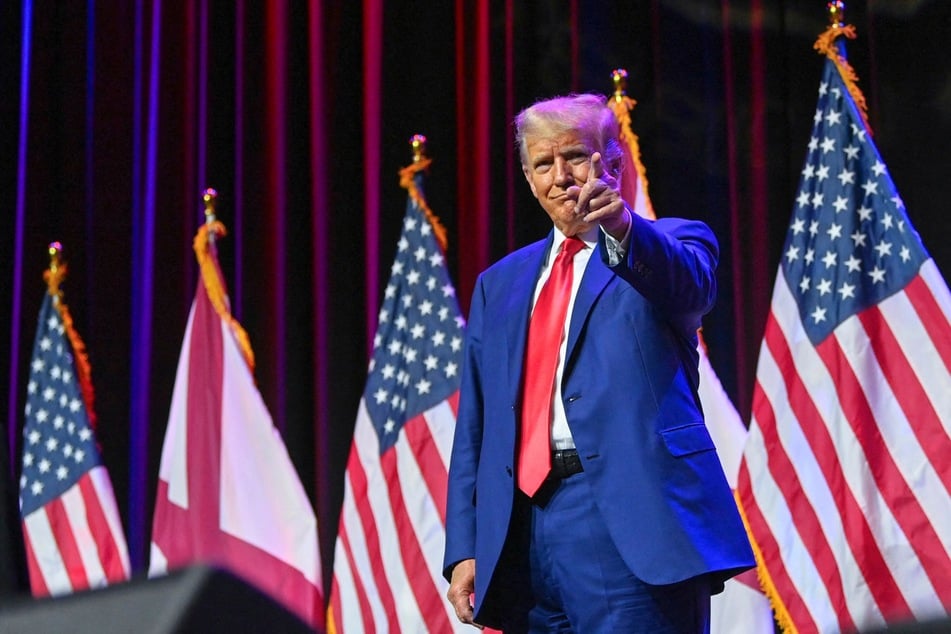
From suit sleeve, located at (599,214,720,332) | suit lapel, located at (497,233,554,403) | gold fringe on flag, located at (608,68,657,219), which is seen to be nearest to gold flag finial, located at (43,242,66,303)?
gold fringe on flag, located at (608,68,657,219)

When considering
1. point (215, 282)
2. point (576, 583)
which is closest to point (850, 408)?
point (576, 583)

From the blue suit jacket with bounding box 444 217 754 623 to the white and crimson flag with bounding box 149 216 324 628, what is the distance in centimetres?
171

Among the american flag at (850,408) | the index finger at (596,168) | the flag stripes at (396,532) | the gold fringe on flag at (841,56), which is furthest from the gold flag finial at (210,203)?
the index finger at (596,168)

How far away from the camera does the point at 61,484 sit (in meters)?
3.95

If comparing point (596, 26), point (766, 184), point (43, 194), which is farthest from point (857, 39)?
point (43, 194)

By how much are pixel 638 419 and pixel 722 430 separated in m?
1.46

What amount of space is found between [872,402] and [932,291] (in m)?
0.33

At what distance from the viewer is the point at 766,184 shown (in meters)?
3.51

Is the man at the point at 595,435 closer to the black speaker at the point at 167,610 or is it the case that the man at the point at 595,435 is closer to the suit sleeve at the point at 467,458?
the suit sleeve at the point at 467,458

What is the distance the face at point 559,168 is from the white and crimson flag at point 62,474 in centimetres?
248

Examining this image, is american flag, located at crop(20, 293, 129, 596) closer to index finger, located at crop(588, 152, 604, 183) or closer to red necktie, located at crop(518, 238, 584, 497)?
red necktie, located at crop(518, 238, 584, 497)

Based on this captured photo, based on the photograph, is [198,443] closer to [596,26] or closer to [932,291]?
[596,26]

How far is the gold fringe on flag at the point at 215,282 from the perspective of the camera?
152 inches

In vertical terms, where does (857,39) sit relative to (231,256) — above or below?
above
